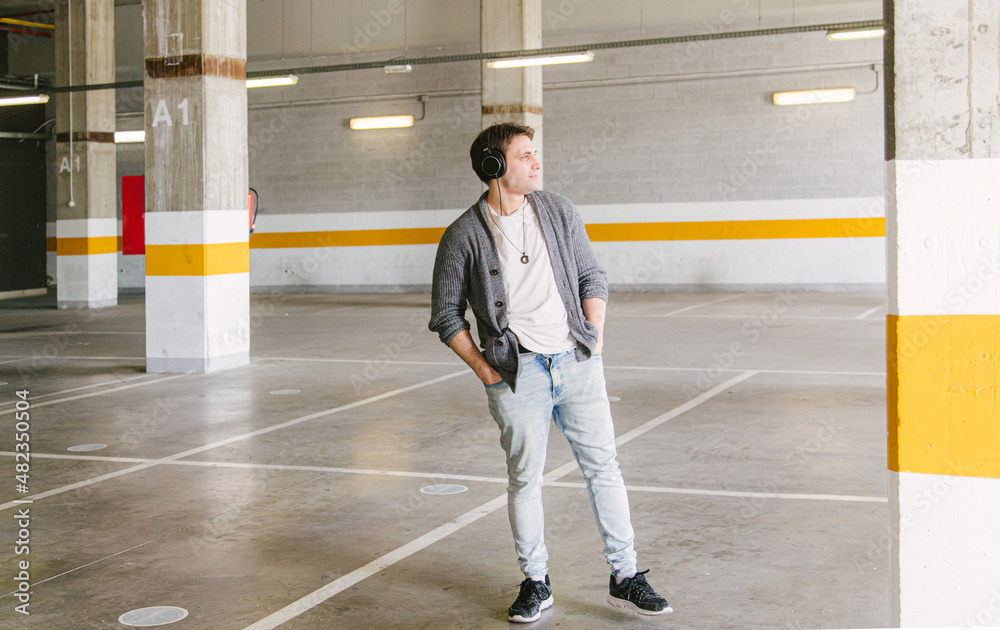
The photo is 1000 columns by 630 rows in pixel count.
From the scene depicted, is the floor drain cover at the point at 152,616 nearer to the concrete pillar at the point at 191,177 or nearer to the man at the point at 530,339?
the man at the point at 530,339

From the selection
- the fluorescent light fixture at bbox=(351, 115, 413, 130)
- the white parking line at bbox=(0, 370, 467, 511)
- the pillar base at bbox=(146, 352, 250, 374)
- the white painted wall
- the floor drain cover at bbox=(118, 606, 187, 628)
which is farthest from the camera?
the fluorescent light fixture at bbox=(351, 115, 413, 130)

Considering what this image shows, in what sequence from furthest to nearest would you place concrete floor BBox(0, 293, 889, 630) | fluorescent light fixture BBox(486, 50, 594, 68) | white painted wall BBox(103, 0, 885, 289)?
white painted wall BBox(103, 0, 885, 289)
fluorescent light fixture BBox(486, 50, 594, 68)
concrete floor BBox(0, 293, 889, 630)

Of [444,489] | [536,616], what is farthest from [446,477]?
[536,616]

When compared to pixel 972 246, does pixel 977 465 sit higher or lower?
lower

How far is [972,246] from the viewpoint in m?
2.28

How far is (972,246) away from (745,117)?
17.7 metres

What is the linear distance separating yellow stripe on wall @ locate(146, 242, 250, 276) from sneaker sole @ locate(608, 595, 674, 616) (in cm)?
750

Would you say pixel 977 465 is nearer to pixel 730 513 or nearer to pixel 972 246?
pixel 972 246

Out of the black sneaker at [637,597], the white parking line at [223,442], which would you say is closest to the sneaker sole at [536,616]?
the black sneaker at [637,597]

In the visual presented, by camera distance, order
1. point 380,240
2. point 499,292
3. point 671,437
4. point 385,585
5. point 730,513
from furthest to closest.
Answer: point 380,240, point 671,437, point 730,513, point 385,585, point 499,292

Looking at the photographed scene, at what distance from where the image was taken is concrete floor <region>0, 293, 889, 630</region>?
12.3 ft

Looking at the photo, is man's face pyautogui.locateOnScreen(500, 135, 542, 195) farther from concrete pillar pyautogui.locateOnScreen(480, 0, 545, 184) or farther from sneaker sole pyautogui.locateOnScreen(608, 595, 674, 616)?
concrete pillar pyautogui.locateOnScreen(480, 0, 545, 184)

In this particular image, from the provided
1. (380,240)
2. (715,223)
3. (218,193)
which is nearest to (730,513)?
(218,193)

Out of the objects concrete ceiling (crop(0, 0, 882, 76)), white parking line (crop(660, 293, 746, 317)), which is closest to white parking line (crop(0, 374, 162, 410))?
white parking line (crop(660, 293, 746, 317))
